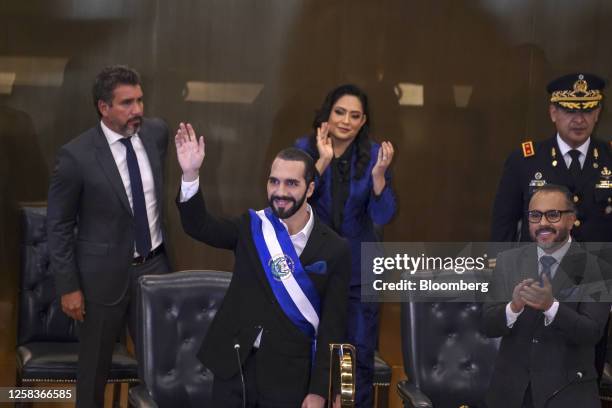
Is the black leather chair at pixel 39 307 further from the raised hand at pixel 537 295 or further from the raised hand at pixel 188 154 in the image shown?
the raised hand at pixel 537 295

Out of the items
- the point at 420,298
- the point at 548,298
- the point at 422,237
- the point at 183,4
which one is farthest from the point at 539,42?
the point at 548,298

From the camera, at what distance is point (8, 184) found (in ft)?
18.3

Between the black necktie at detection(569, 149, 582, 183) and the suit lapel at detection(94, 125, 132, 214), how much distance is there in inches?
69.9

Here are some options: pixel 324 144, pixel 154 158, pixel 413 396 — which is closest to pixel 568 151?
pixel 324 144

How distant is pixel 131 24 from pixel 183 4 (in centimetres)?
27

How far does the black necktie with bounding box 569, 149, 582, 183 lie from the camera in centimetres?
477

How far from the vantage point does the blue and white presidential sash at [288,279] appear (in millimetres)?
3602

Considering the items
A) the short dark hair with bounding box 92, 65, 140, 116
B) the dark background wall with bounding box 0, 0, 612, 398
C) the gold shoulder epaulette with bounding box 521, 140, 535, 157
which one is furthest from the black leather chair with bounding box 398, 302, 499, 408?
the dark background wall with bounding box 0, 0, 612, 398

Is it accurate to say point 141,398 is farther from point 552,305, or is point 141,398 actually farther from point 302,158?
point 552,305

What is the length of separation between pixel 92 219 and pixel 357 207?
1.04 meters

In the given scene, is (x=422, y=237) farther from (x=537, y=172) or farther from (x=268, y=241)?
(x=268, y=241)

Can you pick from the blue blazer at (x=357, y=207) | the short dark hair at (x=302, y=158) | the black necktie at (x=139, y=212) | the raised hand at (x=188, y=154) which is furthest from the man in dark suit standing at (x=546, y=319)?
the black necktie at (x=139, y=212)

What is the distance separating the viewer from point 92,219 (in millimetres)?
4672

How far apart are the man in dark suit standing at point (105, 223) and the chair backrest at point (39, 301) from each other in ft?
0.83
